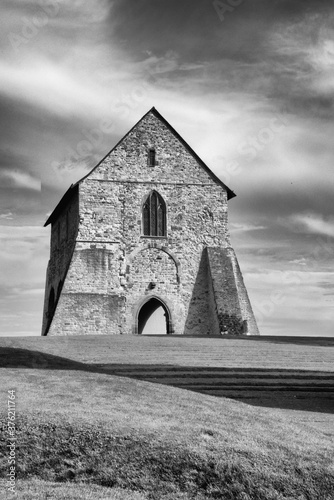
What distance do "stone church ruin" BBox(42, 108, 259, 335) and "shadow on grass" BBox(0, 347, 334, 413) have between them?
14332 millimetres

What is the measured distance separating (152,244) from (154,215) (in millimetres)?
1733

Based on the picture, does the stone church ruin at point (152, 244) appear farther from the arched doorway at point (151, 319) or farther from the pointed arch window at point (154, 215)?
the arched doorway at point (151, 319)

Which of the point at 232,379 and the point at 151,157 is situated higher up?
the point at 151,157

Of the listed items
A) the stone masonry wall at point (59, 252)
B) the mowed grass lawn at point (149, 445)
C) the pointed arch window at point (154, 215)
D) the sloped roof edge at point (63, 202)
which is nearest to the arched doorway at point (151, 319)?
the pointed arch window at point (154, 215)

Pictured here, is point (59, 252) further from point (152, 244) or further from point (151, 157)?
point (151, 157)

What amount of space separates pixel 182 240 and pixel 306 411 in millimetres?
22395

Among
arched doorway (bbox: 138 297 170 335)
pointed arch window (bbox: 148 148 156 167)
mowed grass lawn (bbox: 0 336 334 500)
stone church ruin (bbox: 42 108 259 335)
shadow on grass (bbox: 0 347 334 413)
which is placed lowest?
mowed grass lawn (bbox: 0 336 334 500)

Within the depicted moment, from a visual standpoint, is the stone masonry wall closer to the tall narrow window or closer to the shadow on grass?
the tall narrow window

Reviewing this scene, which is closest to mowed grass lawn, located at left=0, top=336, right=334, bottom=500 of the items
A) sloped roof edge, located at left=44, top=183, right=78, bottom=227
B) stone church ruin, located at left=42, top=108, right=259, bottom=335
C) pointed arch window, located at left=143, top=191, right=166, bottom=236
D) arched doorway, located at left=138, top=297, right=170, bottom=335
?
stone church ruin, located at left=42, top=108, right=259, bottom=335

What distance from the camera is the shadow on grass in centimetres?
1382

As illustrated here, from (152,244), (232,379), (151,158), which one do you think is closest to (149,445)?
(232,379)

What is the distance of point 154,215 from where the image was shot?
3538 centimetres

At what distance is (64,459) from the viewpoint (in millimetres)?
7992

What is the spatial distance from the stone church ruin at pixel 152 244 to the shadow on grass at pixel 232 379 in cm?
1433
